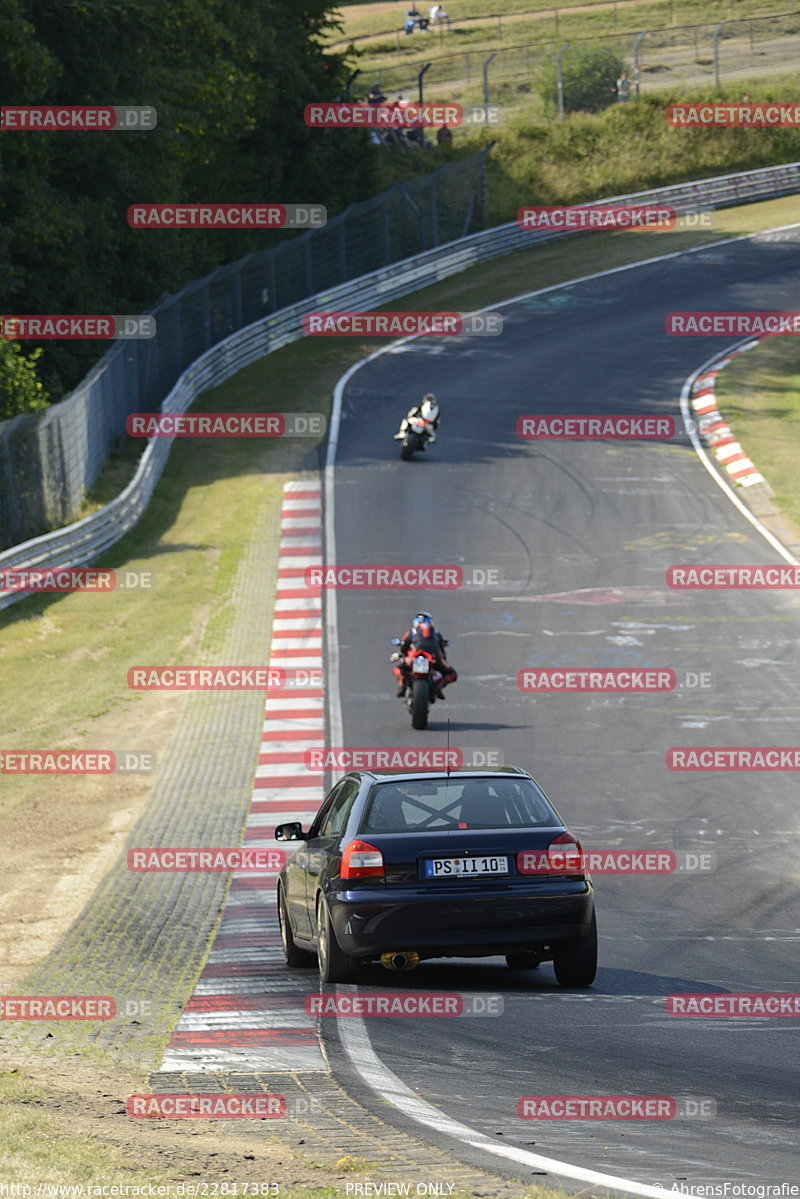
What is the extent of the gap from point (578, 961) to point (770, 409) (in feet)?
95.9

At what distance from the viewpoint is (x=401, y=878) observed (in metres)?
9.36

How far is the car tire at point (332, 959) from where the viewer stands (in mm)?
9406

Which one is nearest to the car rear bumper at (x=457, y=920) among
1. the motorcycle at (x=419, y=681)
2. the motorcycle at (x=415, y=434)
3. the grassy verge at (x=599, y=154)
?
the motorcycle at (x=419, y=681)

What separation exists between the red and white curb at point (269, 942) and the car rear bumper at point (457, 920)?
2.09ft

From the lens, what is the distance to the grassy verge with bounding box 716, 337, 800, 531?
31.6m

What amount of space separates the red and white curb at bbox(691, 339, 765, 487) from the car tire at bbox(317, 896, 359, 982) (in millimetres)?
23498

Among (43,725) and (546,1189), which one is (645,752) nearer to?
(43,725)

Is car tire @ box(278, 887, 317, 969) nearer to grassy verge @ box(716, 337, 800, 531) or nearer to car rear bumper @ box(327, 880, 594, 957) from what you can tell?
car rear bumper @ box(327, 880, 594, 957)

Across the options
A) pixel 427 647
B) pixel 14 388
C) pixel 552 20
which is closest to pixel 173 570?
pixel 14 388

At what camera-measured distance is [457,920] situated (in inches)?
363

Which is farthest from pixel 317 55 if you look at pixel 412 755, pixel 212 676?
pixel 412 755

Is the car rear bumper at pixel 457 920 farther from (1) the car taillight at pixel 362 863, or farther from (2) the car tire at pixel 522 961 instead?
(2) the car tire at pixel 522 961

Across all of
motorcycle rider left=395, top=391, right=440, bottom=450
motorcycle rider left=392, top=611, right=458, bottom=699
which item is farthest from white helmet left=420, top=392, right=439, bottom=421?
motorcycle rider left=392, top=611, right=458, bottom=699

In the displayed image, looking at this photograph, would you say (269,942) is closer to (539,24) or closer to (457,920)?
(457,920)
